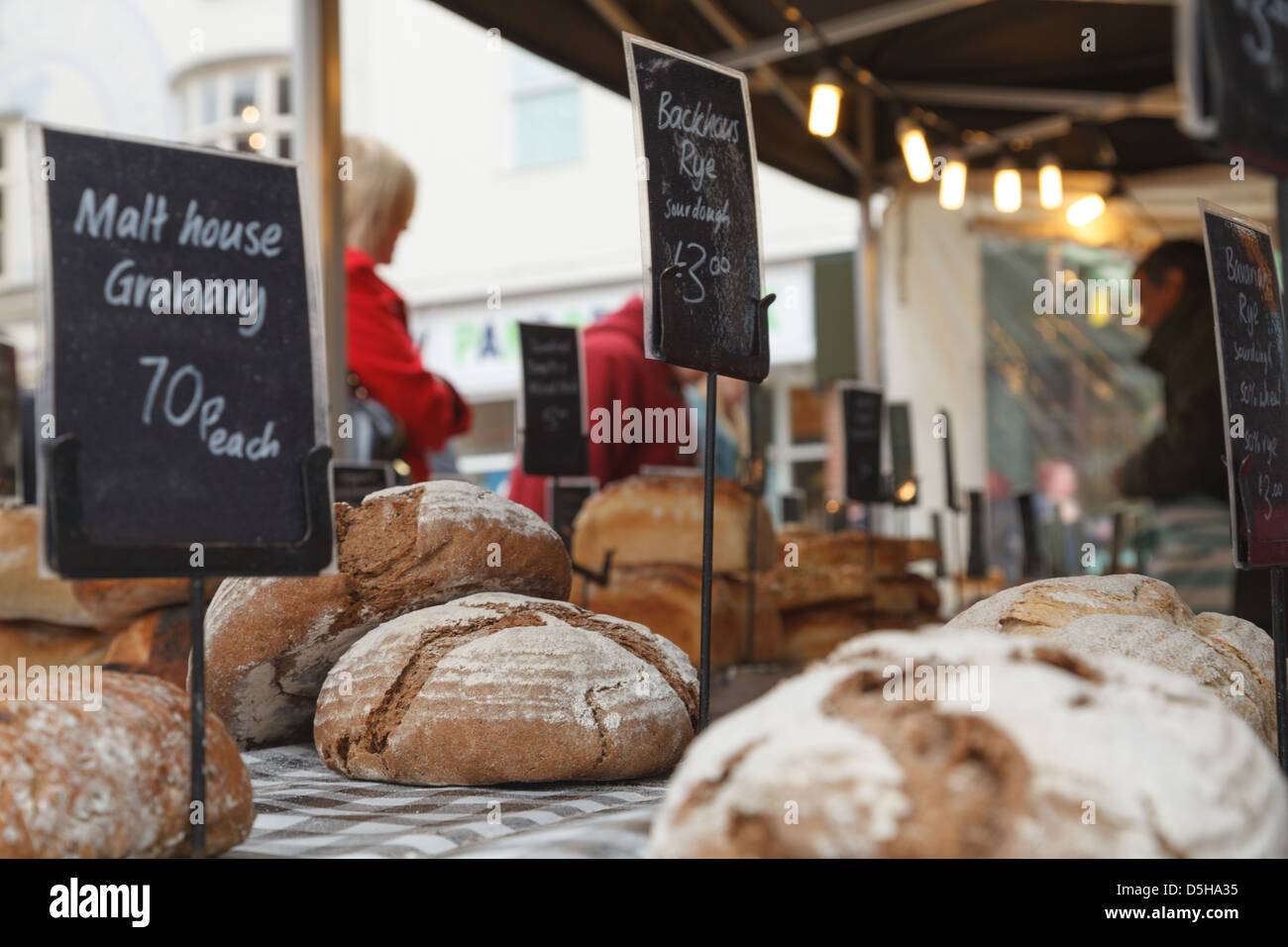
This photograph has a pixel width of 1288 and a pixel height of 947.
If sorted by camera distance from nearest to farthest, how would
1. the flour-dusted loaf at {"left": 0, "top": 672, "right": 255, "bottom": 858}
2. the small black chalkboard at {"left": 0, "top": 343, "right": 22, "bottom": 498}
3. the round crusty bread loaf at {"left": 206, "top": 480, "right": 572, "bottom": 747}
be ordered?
the flour-dusted loaf at {"left": 0, "top": 672, "right": 255, "bottom": 858} → the round crusty bread loaf at {"left": 206, "top": 480, "right": 572, "bottom": 747} → the small black chalkboard at {"left": 0, "top": 343, "right": 22, "bottom": 498}

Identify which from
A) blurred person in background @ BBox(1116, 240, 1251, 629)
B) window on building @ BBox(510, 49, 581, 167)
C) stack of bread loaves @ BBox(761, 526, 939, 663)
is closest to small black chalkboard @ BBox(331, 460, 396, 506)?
stack of bread loaves @ BBox(761, 526, 939, 663)

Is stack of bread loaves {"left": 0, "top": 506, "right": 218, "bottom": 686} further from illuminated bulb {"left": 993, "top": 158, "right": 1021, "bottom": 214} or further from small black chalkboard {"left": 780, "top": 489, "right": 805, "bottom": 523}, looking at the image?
illuminated bulb {"left": 993, "top": 158, "right": 1021, "bottom": 214}

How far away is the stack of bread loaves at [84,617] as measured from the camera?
213 centimetres

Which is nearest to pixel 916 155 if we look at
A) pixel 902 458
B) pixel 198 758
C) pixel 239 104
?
pixel 902 458

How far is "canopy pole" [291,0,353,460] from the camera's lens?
140 inches

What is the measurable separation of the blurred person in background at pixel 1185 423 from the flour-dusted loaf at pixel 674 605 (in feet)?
5.38

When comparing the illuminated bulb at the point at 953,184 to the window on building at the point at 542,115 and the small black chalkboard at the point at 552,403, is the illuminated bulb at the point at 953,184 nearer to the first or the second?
the small black chalkboard at the point at 552,403

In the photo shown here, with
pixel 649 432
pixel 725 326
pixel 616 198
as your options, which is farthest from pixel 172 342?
pixel 616 198

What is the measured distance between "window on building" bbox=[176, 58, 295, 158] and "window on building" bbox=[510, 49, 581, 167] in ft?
19.9

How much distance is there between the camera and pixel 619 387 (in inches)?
171

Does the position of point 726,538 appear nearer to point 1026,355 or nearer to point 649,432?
point 649,432

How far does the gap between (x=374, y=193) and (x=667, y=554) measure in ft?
4.53

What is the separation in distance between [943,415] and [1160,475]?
0.84 metres

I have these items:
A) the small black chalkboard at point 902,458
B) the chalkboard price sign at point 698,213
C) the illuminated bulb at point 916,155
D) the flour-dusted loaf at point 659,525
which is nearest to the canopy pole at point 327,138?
the flour-dusted loaf at point 659,525
